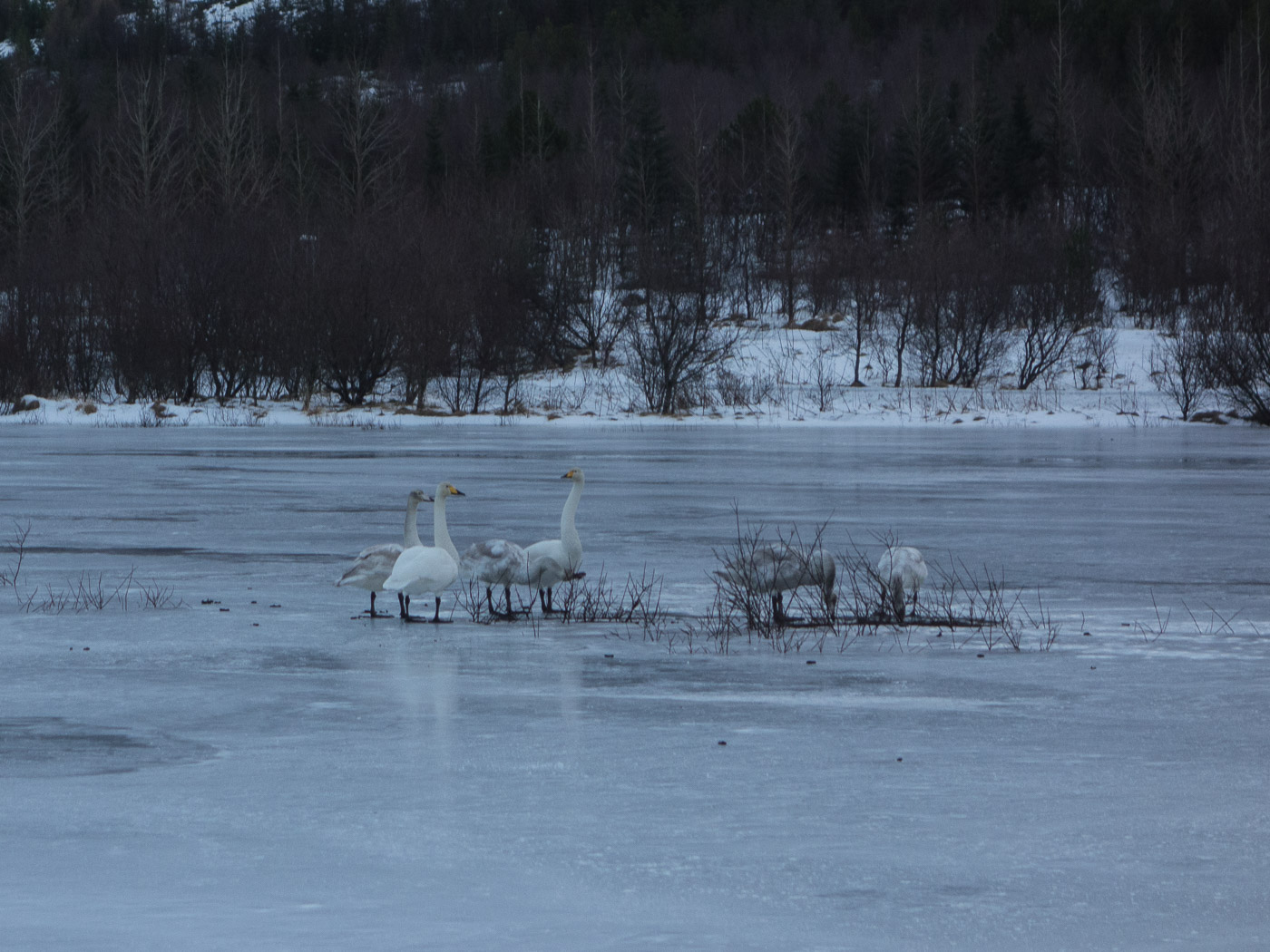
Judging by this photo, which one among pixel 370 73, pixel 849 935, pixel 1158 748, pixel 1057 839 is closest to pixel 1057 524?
pixel 1158 748

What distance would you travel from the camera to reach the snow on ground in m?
36.1

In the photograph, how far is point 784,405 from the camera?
39219mm

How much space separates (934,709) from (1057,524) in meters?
7.90

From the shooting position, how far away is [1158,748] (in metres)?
5.74

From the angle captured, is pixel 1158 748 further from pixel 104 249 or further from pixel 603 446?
pixel 104 249

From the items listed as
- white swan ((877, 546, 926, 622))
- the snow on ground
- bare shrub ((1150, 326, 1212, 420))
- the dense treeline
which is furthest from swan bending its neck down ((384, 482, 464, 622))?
bare shrub ((1150, 326, 1212, 420))

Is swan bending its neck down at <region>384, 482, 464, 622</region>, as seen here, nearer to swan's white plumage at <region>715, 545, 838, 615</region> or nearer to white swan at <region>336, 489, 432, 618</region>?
white swan at <region>336, 489, 432, 618</region>

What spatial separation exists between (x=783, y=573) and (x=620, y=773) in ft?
12.3

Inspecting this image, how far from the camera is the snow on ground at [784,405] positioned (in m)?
36.1

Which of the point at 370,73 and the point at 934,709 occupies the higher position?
the point at 370,73

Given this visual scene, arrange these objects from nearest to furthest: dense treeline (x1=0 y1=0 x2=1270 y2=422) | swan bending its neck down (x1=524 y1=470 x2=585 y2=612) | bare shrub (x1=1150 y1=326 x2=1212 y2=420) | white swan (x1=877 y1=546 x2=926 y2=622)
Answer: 1. white swan (x1=877 y1=546 x2=926 y2=622)
2. swan bending its neck down (x1=524 y1=470 x2=585 y2=612)
3. bare shrub (x1=1150 y1=326 x2=1212 y2=420)
4. dense treeline (x1=0 y1=0 x2=1270 y2=422)

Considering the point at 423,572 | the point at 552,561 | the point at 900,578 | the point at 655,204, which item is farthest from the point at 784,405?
the point at 423,572

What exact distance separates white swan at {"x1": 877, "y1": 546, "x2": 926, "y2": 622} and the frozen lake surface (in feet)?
1.65

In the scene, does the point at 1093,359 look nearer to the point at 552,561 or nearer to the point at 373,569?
the point at 552,561
